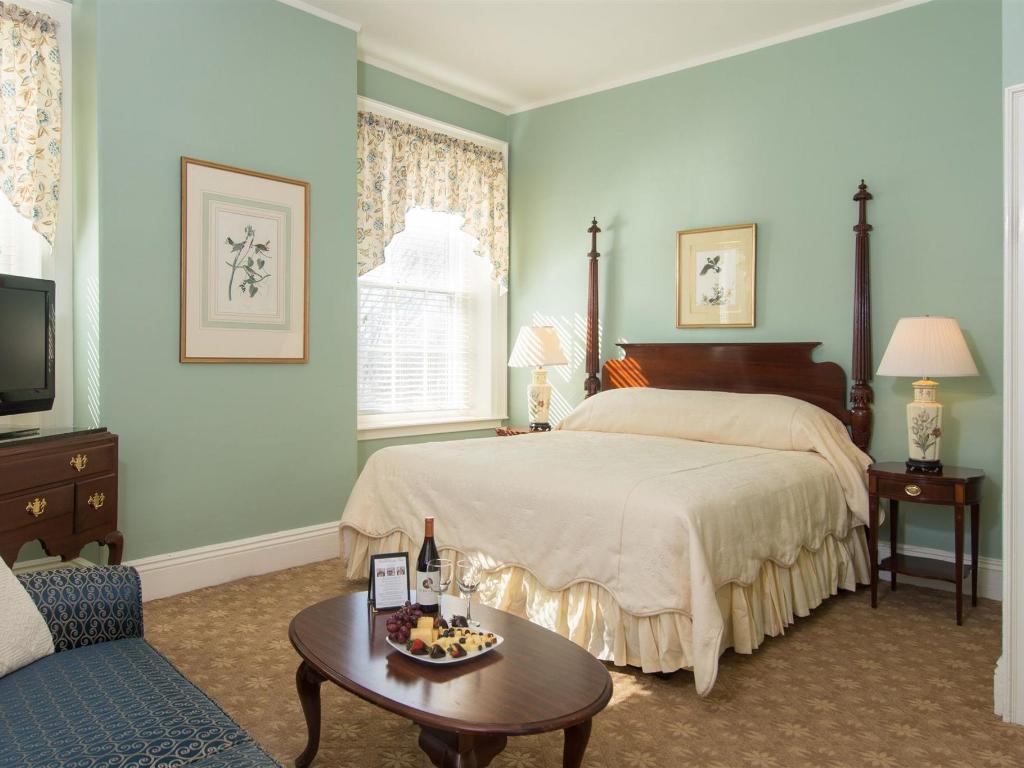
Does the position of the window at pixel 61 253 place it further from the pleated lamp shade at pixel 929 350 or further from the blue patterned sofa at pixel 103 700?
the pleated lamp shade at pixel 929 350

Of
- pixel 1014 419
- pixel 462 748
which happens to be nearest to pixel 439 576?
pixel 462 748

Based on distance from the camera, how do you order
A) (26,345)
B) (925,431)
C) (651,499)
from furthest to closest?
(925,431), (26,345), (651,499)

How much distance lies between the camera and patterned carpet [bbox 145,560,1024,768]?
81.7 inches

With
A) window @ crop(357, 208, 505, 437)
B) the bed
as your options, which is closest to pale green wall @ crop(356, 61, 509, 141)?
window @ crop(357, 208, 505, 437)

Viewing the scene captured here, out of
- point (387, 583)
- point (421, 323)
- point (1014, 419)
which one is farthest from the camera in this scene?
point (421, 323)

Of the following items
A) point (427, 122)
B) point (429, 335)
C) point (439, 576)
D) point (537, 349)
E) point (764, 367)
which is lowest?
point (439, 576)

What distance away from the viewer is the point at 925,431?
3.29 m

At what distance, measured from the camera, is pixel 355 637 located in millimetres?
1938

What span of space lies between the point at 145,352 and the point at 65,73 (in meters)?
1.31

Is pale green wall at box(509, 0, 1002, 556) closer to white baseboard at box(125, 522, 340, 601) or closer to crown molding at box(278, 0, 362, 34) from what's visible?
crown molding at box(278, 0, 362, 34)

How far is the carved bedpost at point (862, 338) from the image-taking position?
3742mm

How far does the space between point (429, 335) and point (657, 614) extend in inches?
118

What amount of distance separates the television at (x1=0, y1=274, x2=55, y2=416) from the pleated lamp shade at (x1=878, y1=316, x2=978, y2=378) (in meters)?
3.55

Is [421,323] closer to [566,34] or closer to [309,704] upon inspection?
[566,34]
